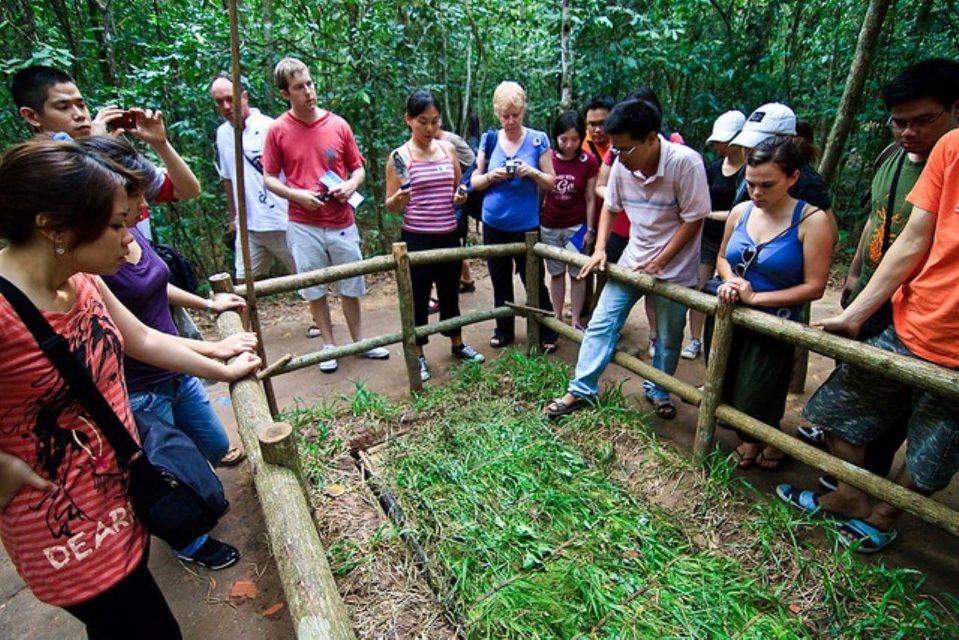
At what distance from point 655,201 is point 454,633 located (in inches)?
98.6

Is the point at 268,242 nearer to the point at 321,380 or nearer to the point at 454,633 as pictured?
the point at 321,380

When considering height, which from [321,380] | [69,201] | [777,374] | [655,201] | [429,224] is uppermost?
[69,201]

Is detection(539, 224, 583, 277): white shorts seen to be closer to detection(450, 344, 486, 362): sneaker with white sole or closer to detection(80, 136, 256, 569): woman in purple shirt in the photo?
detection(450, 344, 486, 362): sneaker with white sole

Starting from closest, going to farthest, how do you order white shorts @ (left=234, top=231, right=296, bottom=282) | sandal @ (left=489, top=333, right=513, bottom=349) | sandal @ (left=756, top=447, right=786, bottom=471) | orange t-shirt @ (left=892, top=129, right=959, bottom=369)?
orange t-shirt @ (left=892, top=129, right=959, bottom=369)
sandal @ (left=756, top=447, right=786, bottom=471)
white shorts @ (left=234, top=231, right=296, bottom=282)
sandal @ (left=489, top=333, right=513, bottom=349)

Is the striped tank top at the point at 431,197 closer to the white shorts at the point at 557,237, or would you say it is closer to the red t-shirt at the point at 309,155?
the red t-shirt at the point at 309,155

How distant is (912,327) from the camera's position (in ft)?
6.90

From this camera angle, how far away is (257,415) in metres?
1.89

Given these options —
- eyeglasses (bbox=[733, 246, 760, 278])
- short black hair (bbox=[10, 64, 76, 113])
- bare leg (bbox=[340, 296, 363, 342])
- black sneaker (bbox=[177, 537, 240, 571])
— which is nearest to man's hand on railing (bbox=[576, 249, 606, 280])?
eyeglasses (bbox=[733, 246, 760, 278])

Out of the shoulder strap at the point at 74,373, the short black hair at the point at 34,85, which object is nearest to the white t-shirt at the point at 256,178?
the short black hair at the point at 34,85

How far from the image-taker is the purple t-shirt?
2117 mm

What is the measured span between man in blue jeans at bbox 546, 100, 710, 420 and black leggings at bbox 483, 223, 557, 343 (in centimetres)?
83

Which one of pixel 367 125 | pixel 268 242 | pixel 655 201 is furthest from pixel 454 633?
pixel 367 125

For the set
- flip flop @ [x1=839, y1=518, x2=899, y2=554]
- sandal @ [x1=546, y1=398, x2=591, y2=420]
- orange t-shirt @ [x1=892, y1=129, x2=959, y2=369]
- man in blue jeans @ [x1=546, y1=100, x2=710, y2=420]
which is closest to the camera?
orange t-shirt @ [x1=892, y1=129, x2=959, y2=369]

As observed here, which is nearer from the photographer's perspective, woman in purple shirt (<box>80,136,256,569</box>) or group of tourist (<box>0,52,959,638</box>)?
group of tourist (<box>0,52,959,638</box>)
